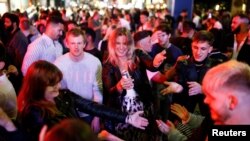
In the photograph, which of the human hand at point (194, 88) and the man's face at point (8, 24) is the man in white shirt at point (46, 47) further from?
the man's face at point (8, 24)

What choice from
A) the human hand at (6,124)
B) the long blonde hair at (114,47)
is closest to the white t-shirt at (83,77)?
the long blonde hair at (114,47)

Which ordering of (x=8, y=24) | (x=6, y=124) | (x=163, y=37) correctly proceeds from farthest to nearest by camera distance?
1. (x=8, y=24)
2. (x=163, y=37)
3. (x=6, y=124)

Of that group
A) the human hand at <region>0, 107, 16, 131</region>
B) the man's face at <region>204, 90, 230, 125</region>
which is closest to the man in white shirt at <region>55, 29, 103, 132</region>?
the human hand at <region>0, 107, 16, 131</region>

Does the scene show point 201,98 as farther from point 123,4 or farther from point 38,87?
point 123,4

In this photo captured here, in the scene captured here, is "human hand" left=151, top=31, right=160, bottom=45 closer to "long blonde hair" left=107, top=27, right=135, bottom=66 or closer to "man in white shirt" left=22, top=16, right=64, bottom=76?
"man in white shirt" left=22, top=16, right=64, bottom=76

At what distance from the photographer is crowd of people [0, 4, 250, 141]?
1577 mm

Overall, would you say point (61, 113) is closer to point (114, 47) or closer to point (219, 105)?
A: point (219, 105)

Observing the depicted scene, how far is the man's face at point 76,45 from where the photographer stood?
3621mm

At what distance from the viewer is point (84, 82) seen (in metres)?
3.62

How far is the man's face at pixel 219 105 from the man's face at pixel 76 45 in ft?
7.17

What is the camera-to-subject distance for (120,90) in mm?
3186

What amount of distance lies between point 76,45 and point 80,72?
28 centimetres

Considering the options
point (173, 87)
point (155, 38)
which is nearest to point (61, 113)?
point (173, 87)

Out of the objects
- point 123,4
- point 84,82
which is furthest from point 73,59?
point 123,4
